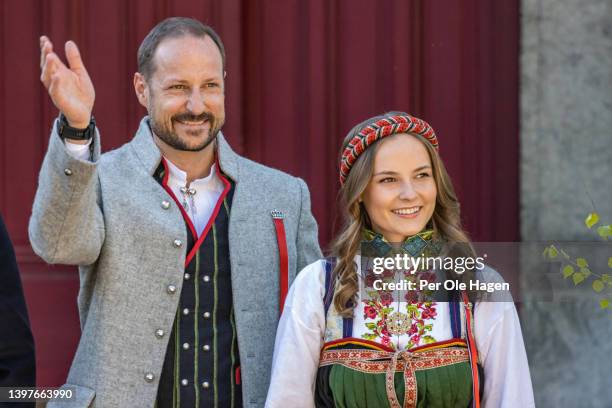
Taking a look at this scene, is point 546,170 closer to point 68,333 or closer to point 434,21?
point 434,21

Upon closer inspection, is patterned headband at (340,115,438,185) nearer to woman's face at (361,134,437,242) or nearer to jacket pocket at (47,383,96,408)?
woman's face at (361,134,437,242)

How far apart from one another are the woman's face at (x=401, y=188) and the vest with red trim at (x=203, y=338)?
1.59 ft

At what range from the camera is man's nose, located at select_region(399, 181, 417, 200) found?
276 cm

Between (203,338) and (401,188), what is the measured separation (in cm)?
68

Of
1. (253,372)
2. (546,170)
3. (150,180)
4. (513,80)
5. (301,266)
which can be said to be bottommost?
(253,372)

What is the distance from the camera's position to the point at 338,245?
288 centimetres

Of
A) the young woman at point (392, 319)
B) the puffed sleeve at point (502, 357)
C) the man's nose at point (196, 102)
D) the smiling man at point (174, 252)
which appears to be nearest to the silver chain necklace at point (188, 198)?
the smiling man at point (174, 252)

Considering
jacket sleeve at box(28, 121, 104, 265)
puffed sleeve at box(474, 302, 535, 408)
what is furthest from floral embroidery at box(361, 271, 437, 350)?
jacket sleeve at box(28, 121, 104, 265)

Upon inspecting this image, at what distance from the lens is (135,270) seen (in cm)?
290

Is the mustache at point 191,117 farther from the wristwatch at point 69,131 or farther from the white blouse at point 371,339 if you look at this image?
the white blouse at point 371,339

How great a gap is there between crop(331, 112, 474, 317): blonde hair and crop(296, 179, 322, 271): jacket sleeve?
0.83ft

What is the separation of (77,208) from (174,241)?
34 centimetres

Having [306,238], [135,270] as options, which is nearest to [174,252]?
[135,270]

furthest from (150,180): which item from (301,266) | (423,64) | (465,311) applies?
(423,64)
